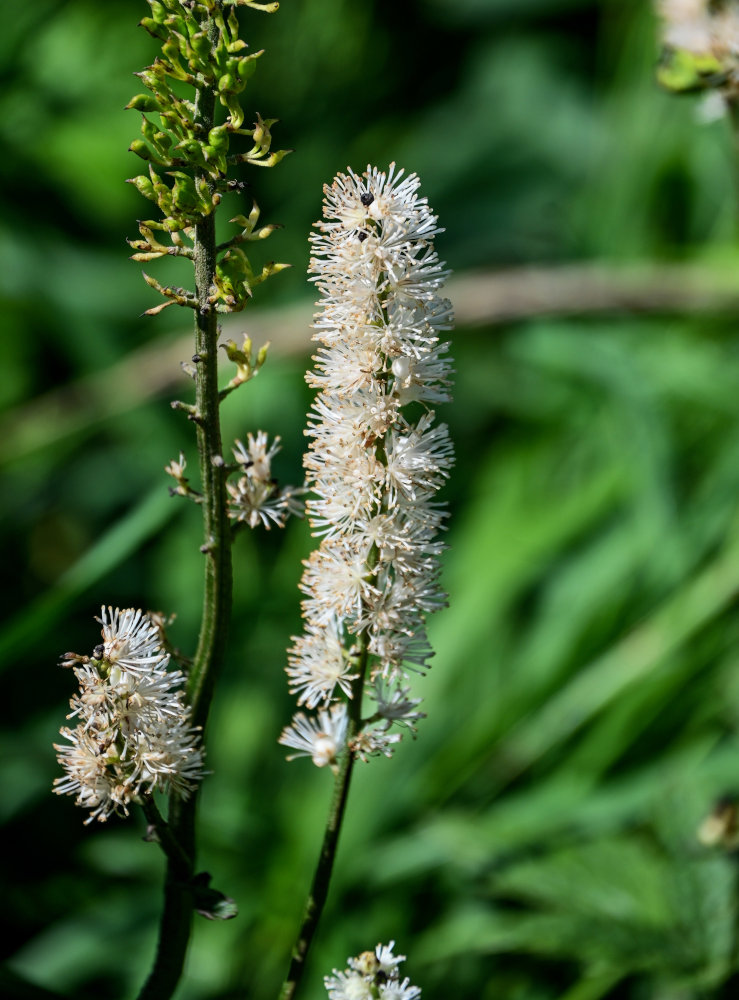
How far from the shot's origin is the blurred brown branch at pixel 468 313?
2.69m

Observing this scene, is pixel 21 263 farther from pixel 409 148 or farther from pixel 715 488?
pixel 715 488

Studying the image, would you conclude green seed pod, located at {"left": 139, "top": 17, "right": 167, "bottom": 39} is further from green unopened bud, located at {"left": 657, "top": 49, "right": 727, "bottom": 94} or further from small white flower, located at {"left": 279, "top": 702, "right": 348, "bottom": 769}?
green unopened bud, located at {"left": 657, "top": 49, "right": 727, "bottom": 94}

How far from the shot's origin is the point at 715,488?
8.35 ft

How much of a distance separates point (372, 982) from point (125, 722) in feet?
0.84

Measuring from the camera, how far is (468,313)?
2781 mm

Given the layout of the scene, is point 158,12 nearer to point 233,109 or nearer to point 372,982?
point 233,109

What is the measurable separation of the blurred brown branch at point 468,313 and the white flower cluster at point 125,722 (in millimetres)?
1916

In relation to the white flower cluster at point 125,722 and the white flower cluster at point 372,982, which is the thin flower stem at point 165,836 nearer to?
the white flower cluster at point 125,722

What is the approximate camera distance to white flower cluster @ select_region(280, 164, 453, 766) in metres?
0.79

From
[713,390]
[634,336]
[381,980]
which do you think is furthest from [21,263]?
[381,980]

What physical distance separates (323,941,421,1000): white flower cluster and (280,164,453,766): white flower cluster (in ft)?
0.47

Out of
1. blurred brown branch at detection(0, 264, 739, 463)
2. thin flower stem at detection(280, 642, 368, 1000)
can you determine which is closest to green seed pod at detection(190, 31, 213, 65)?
thin flower stem at detection(280, 642, 368, 1000)

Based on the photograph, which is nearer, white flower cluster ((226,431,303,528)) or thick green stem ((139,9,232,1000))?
thick green stem ((139,9,232,1000))

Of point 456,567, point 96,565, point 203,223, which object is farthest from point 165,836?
point 456,567
